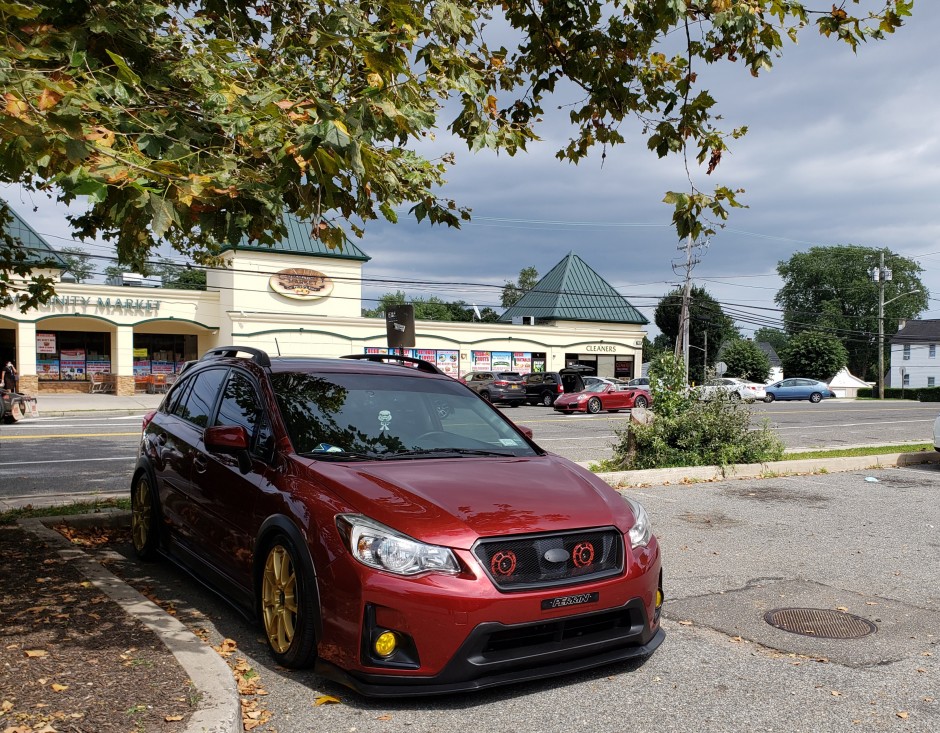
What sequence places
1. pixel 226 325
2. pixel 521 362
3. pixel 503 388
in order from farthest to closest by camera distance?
pixel 521 362 < pixel 226 325 < pixel 503 388

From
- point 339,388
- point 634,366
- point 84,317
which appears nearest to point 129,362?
point 84,317

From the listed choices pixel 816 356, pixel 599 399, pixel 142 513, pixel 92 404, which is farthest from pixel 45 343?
pixel 816 356

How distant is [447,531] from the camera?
138 inches

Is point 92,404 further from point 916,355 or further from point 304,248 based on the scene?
point 916,355

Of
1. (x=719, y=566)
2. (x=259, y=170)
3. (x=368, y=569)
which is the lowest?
(x=719, y=566)

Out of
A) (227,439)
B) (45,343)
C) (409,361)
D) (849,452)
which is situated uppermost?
(45,343)

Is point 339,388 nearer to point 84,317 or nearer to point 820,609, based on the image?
point 820,609

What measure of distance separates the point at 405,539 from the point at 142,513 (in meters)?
3.50

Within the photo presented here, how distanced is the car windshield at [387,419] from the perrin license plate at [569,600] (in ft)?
4.03

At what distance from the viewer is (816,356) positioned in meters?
80.7

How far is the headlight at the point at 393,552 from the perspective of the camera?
11.3 feet

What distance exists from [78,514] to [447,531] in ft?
16.6

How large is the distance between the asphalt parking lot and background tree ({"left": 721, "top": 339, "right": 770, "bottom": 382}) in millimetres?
79297

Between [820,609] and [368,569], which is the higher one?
[368,569]
